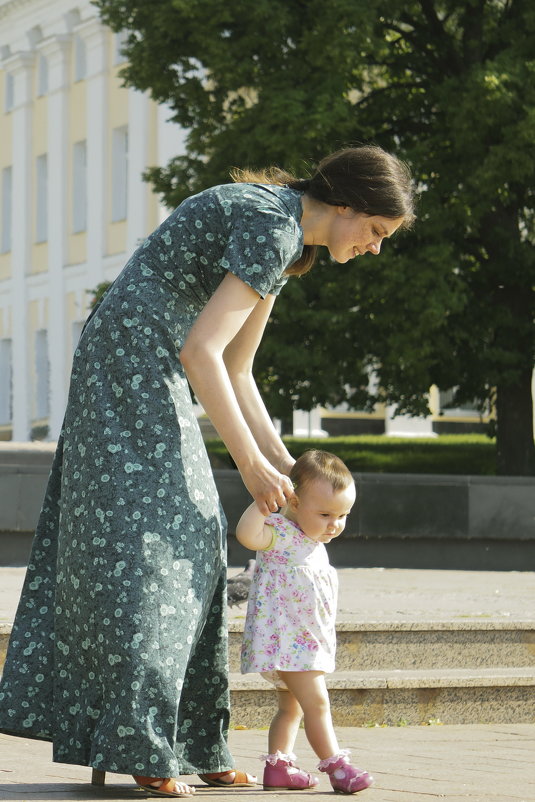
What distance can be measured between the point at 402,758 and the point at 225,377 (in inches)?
76.2

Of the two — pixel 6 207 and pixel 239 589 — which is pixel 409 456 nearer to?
pixel 239 589

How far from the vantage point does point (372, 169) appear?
14.7 ft

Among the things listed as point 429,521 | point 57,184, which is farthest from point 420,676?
point 57,184

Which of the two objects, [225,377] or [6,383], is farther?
[6,383]

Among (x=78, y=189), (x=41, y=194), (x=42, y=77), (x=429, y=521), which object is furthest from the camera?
(x=42, y=77)

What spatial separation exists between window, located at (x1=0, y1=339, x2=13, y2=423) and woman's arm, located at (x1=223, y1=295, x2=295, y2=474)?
39.9 meters

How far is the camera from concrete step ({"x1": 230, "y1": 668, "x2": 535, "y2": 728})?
6324 mm

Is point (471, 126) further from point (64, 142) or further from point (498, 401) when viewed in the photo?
point (64, 142)

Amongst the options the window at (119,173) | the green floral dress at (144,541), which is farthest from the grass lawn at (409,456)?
the window at (119,173)

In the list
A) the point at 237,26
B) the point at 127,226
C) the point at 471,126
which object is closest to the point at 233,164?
the point at 237,26

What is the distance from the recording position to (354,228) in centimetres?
447

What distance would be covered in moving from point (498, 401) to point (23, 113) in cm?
2778

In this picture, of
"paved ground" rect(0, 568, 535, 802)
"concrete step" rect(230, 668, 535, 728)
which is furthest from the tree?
"concrete step" rect(230, 668, 535, 728)

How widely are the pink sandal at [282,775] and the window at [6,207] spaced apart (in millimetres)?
41970
